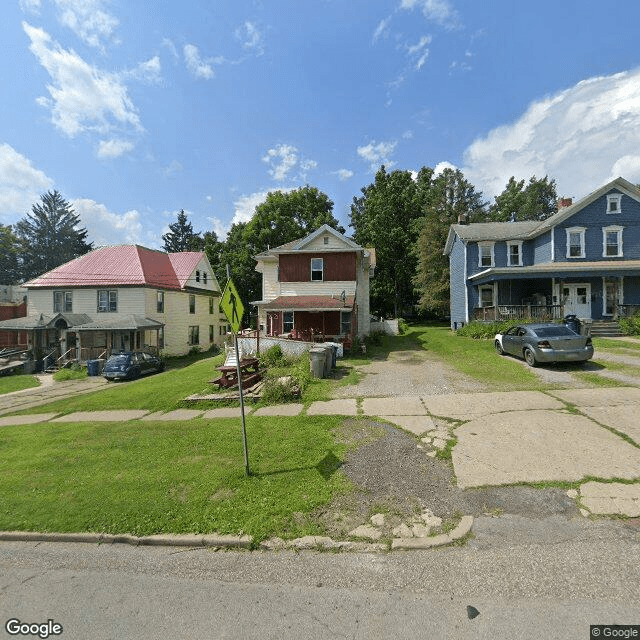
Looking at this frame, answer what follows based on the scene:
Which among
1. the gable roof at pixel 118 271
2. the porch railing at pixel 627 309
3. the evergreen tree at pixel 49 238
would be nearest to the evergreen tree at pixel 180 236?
the evergreen tree at pixel 49 238

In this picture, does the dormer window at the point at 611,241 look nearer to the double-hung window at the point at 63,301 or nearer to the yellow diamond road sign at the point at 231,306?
the yellow diamond road sign at the point at 231,306

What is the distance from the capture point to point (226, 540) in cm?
366

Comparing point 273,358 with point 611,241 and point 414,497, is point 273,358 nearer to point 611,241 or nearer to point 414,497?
point 414,497

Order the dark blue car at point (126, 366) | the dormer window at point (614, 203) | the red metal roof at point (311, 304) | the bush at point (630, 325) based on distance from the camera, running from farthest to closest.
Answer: the dormer window at point (614, 203), the dark blue car at point (126, 366), the bush at point (630, 325), the red metal roof at point (311, 304)

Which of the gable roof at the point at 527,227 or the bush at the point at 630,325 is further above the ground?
the gable roof at the point at 527,227

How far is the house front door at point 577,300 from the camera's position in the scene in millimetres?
22250

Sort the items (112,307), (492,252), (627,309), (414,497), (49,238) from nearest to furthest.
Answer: (414,497), (627,309), (492,252), (112,307), (49,238)

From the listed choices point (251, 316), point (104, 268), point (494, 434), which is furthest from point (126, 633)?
point (251, 316)

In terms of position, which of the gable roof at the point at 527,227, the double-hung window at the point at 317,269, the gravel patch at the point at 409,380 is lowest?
the gravel patch at the point at 409,380

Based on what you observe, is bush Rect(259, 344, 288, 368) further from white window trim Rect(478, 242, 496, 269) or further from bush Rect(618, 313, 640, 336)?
bush Rect(618, 313, 640, 336)

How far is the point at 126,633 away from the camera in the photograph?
265 cm

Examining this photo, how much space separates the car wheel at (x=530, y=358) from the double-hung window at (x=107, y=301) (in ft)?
96.3

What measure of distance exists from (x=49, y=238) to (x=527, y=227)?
75324mm

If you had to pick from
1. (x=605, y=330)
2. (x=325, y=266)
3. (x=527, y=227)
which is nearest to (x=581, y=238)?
(x=527, y=227)
